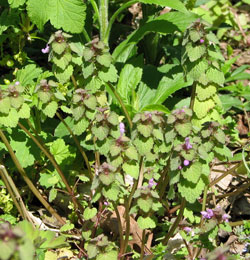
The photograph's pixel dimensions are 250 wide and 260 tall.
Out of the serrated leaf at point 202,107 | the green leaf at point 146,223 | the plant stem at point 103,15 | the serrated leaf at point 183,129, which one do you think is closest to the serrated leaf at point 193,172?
the serrated leaf at point 183,129

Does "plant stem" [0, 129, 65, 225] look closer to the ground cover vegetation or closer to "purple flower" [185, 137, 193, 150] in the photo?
the ground cover vegetation

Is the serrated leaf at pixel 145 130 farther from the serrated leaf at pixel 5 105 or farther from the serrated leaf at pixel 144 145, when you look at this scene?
the serrated leaf at pixel 5 105

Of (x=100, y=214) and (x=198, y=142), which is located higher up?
(x=198, y=142)

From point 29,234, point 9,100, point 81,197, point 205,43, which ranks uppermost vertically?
point 205,43

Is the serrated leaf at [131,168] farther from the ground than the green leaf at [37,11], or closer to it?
closer to it

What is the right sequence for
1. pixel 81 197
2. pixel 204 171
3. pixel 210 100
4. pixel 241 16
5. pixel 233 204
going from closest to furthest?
pixel 204 171, pixel 210 100, pixel 81 197, pixel 233 204, pixel 241 16

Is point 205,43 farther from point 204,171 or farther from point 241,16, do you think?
point 241,16

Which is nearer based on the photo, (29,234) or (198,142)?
(29,234)

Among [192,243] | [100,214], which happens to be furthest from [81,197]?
[192,243]
